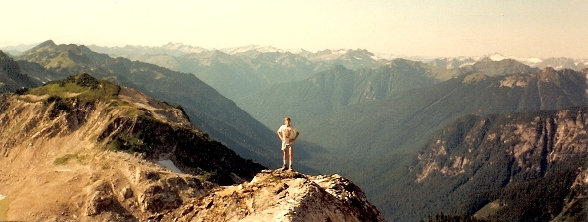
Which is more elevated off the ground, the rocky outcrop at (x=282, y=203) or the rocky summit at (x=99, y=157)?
the rocky outcrop at (x=282, y=203)

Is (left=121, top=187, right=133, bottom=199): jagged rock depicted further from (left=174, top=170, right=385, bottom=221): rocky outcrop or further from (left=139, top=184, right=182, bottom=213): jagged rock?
(left=174, top=170, right=385, bottom=221): rocky outcrop

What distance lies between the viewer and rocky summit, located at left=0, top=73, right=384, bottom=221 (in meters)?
99.3

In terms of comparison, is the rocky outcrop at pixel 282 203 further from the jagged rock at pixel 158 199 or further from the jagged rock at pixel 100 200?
the jagged rock at pixel 100 200

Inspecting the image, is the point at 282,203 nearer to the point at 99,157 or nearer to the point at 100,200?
the point at 100,200

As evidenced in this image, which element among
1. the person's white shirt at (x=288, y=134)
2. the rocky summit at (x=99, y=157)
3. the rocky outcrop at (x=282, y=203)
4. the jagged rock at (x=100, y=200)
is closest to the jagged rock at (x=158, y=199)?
the rocky summit at (x=99, y=157)

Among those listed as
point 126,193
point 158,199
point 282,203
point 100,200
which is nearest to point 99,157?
point 126,193

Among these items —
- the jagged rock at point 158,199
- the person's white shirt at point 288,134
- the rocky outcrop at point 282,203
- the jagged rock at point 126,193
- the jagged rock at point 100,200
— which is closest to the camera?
the rocky outcrop at point 282,203

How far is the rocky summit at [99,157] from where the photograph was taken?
99.3m

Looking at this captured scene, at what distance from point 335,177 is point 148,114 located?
3845 inches

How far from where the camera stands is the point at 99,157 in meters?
115

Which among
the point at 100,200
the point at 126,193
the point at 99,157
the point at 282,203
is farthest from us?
the point at 99,157

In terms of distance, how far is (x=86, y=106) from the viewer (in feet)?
457

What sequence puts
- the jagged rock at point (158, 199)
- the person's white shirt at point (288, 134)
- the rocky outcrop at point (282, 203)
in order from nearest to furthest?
the rocky outcrop at point (282, 203) → the person's white shirt at point (288, 134) → the jagged rock at point (158, 199)

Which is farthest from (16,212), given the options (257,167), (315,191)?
(315,191)
